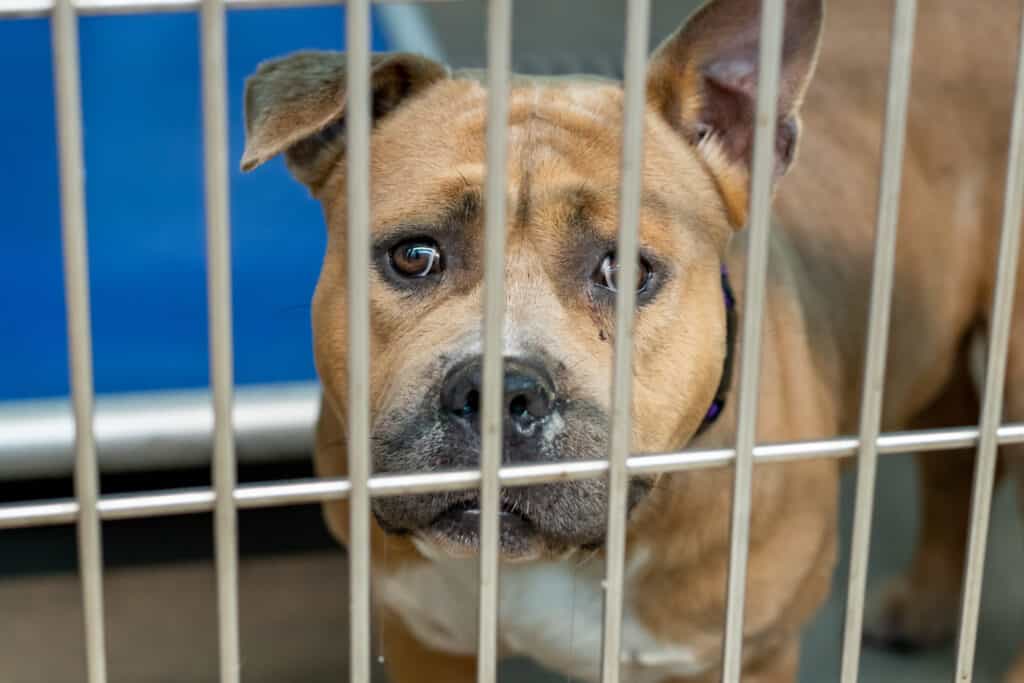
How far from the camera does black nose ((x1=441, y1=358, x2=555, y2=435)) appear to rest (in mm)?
1167

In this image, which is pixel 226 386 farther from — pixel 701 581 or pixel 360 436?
pixel 701 581

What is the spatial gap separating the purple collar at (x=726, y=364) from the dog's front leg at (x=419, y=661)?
514 millimetres

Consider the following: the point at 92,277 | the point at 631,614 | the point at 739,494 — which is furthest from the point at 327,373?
the point at 92,277

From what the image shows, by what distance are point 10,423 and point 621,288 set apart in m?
1.63

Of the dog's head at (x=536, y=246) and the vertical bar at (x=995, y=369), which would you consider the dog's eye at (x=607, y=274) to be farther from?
the vertical bar at (x=995, y=369)

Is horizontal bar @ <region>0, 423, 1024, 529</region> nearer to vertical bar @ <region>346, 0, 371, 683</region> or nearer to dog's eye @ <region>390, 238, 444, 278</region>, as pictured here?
A: vertical bar @ <region>346, 0, 371, 683</region>

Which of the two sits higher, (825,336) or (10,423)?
(825,336)

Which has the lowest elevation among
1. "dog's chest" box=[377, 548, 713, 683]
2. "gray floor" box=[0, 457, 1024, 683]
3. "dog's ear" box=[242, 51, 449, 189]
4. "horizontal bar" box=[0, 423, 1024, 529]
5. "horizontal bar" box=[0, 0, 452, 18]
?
"gray floor" box=[0, 457, 1024, 683]

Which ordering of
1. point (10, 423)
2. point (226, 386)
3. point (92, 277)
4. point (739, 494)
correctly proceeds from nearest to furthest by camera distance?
point (226, 386) < point (739, 494) < point (10, 423) < point (92, 277)

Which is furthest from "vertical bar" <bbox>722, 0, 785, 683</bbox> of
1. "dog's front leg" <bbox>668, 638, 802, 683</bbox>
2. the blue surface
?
the blue surface

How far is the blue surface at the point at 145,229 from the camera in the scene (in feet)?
8.68

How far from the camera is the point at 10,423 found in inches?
87.0

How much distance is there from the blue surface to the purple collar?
47.9 inches

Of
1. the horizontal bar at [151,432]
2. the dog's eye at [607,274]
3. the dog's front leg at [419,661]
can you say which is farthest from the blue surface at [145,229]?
the dog's eye at [607,274]
